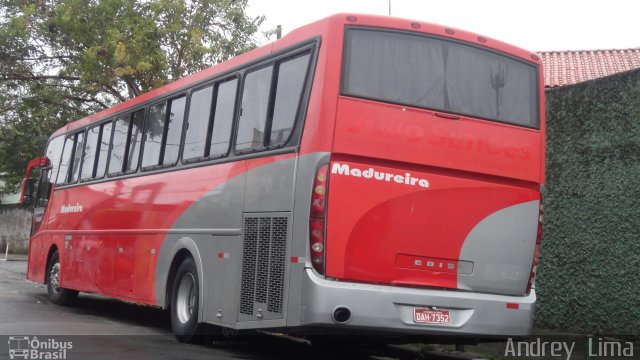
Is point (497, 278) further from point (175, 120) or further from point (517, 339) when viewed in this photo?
point (175, 120)

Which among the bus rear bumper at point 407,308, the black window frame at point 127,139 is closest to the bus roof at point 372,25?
the bus rear bumper at point 407,308

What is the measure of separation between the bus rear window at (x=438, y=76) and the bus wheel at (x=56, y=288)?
9.69 meters

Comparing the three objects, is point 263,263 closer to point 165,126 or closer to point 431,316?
point 431,316

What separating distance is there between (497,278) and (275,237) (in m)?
2.29

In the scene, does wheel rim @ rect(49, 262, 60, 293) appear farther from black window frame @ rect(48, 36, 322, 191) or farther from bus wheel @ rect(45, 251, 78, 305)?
black window frame @ rect(48, 36, 322, 191)

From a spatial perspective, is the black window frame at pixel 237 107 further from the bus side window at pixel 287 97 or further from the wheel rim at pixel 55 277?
the wheel rim at pixel 55 277

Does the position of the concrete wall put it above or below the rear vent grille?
above

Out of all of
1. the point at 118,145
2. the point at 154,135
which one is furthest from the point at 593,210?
the point at 118,145

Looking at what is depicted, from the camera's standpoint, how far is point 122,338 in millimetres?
10023

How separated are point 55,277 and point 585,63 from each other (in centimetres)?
2457

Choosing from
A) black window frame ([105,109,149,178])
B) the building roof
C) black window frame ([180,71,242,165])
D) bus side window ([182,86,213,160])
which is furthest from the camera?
the building roof

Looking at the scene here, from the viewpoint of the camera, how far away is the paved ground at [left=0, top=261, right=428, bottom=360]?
28.9 ft

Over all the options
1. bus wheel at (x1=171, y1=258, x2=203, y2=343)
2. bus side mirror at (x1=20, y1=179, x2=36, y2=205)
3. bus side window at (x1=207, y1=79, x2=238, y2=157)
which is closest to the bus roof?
bus side window at (x1=207, y1=79, x2=238, y2=157)

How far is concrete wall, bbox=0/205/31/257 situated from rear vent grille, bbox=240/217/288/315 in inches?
1327
